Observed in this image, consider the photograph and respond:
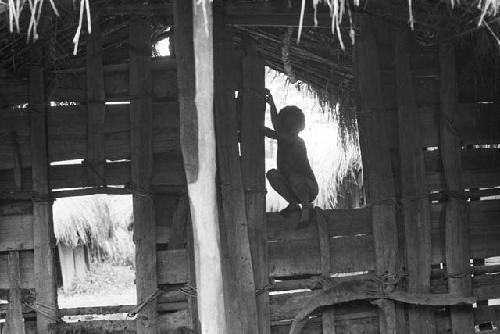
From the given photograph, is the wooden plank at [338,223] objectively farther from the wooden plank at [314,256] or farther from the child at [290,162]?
the child at [290,162]

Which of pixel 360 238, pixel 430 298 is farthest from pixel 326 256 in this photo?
pixel 430 298

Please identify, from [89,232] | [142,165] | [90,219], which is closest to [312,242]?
[142,165]

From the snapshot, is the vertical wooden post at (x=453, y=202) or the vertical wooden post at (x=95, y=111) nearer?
the vertical wooden post at (x=95, y=111)

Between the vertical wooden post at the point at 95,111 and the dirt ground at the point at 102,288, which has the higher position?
the vertical wooden post at the point at 95,111

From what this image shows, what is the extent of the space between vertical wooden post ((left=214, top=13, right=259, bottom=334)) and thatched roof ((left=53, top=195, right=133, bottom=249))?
9.28 m

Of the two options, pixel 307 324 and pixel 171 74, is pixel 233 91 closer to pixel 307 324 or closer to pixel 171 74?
pixel 171 74

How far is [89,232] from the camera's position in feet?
56.5

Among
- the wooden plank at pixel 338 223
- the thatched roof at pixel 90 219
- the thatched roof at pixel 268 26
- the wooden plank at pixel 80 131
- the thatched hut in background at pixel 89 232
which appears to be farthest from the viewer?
the thatched hut in background at pixel 89 232

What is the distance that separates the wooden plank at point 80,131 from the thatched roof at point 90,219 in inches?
→ 338

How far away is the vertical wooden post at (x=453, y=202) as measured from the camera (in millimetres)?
6348

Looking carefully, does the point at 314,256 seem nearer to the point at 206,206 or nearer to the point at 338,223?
the point at 338,223

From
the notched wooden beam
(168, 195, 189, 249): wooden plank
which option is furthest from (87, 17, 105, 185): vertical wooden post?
the notched wooden beam

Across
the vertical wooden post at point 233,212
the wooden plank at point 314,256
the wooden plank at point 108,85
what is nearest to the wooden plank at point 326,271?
the wooden plank at point 314,256

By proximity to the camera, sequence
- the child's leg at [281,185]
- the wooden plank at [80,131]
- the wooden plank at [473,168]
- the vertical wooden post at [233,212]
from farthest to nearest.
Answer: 1. the child's leg at [281,185]
2. the wooden plank at [473,168]
3. the wooden plank at [80,131]
4. the vertical wooden post at [233,212]
